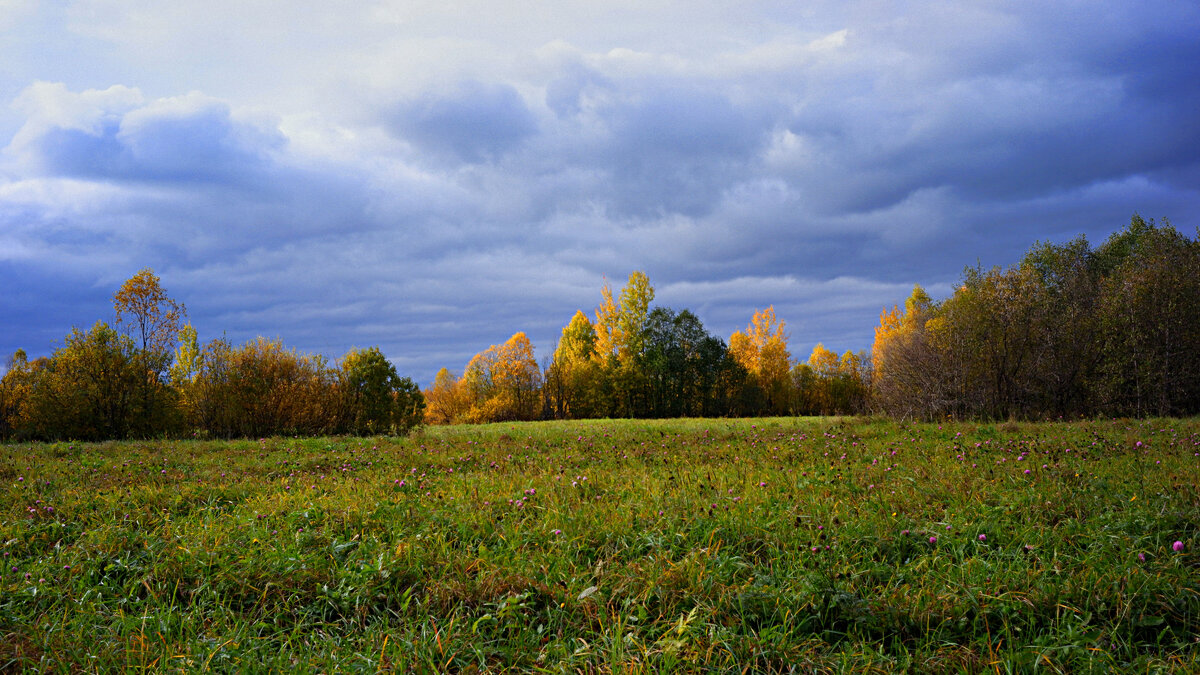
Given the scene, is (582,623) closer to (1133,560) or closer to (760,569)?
(760,569)

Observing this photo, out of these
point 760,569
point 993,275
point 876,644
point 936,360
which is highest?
point 993,275

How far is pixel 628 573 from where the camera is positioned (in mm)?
4113

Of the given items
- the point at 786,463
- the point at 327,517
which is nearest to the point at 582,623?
the point at 327,517

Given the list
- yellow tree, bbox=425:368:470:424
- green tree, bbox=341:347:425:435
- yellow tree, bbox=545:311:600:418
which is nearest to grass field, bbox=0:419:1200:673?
green tree, bbox=341:347:425:435

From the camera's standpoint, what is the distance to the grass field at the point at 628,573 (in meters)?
3.39

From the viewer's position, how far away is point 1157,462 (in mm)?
7457

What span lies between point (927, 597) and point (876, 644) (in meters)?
0.56

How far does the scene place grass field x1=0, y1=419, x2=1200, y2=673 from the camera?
3.39m

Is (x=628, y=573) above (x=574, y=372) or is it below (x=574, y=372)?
below

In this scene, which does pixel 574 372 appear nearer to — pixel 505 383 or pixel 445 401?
pixel 505 383

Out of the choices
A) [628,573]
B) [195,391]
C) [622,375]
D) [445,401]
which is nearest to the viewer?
[628,573]

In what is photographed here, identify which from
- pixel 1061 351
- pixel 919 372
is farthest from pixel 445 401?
pixel 1061 351

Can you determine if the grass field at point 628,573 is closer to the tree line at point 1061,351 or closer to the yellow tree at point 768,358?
the tree line at point 1061,351

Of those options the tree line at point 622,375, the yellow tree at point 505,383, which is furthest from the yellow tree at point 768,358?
the yellow tree at point 505,383
